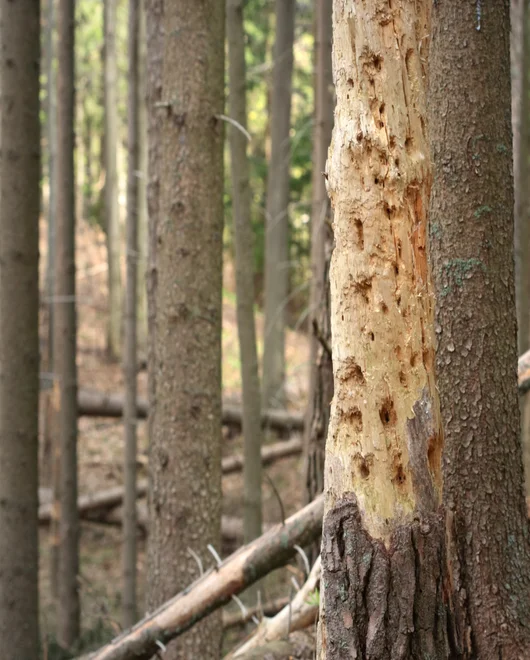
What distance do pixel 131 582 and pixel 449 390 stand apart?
21.5 feet

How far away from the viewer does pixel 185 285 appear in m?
4.90

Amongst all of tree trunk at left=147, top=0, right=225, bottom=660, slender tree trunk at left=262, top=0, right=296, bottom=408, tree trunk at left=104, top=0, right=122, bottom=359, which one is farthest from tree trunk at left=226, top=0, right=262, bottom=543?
tree trunk at left=104, top=0, right=122, bottom=359

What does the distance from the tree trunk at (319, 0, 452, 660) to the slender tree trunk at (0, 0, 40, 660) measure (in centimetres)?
371

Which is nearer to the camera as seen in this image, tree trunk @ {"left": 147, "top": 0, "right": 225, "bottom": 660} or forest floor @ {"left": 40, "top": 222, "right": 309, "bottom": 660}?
tree trunk @ {"left": 147, "top": 0, "right": 225, "bottom": 660}

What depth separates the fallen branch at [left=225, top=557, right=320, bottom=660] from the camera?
13.4ft

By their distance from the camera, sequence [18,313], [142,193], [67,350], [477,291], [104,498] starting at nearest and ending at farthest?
1. [477,291]
2. [18,313]
3. [67,350]
4. [104,498]
5. [142,193]

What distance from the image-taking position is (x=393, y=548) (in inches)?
101

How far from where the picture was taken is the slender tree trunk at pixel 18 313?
575 centimetres

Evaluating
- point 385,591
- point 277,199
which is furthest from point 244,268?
point 277,199

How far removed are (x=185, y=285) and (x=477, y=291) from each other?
2.17m

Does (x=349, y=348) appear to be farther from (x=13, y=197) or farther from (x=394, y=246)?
(x=13, y=197)

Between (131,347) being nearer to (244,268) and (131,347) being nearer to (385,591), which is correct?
(244,268)

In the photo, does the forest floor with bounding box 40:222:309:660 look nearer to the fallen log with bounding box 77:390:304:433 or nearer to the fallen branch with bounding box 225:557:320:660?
the fallen log with bounding box 77:390:304:433

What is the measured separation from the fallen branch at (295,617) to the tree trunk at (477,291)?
1.15 meters
